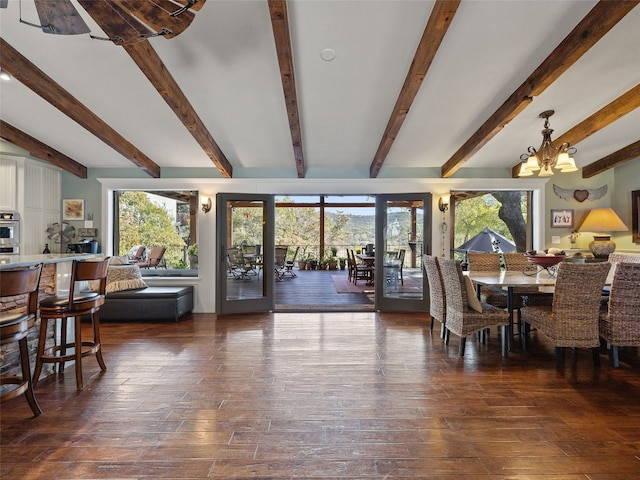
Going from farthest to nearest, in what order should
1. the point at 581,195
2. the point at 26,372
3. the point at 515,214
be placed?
the point at 515,214, the point at 581,195, the point at 26,372

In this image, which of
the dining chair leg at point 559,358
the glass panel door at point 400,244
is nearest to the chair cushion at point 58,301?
the glass panel door at point 400,244

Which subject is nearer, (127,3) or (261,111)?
(127,3)

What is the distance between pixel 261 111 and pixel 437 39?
2087 mm

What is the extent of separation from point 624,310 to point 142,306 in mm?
5733

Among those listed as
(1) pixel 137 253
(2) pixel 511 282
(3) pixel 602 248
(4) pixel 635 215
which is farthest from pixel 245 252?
(4) pixel 635 215

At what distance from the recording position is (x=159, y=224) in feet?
26.2

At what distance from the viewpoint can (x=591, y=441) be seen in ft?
6.67

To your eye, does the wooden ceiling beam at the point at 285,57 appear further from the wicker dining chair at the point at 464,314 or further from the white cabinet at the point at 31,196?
the white cabinet at the point at 31,196

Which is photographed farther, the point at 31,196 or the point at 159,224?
the point at 159,224

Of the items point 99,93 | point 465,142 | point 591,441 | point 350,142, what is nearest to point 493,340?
point 591,441

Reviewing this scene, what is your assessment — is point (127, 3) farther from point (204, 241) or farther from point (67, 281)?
point (204, 241)

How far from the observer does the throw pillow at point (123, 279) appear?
4.96m

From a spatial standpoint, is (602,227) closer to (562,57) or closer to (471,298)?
(471,298)

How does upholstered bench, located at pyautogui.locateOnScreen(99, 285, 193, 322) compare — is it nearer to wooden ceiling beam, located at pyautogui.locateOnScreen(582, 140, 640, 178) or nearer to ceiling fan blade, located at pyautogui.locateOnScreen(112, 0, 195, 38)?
ceiling fan blade, located at pyautogui.locateOnScreen(112, 0, 195, 38)
